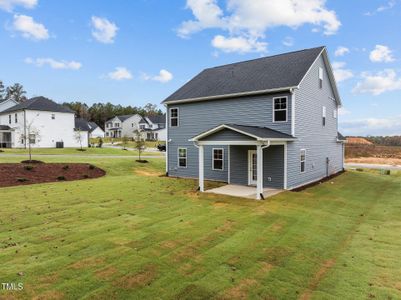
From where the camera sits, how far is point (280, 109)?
15.9m

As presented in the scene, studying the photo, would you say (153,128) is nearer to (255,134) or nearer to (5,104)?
(5,104)

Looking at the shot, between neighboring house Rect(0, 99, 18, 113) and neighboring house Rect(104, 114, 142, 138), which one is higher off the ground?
neighboring house Rect(0, 99, 18, 113)

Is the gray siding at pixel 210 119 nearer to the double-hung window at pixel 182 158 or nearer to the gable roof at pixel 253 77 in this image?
the double-hung window at pixel 182 158

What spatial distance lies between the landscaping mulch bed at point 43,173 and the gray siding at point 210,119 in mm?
6116

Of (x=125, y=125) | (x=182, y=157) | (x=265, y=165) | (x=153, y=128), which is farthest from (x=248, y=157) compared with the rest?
(x=125, y=125)

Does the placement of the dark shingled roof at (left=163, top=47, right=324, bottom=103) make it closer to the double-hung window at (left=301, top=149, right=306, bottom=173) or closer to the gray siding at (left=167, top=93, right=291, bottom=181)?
the gray siding at (left=167, top=93, right=291, bottom=181)

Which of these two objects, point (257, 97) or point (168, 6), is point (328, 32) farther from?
point (168, 6)

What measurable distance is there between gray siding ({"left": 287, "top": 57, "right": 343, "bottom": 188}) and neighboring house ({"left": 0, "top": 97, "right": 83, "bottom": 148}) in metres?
35.5

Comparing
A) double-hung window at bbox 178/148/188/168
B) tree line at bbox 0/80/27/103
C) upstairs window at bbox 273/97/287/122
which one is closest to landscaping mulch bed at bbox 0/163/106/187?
double-hung window at bbox 178/148/188/168

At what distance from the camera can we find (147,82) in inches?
2023

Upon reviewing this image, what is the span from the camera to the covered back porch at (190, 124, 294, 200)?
524 inches

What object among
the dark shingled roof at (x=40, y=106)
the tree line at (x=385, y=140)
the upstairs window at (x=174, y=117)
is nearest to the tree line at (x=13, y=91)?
the dark shingled roof at (x=40, y=106)

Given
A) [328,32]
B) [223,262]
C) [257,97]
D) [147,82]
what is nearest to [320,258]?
[223,262]

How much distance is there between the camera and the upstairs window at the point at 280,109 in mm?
15719
